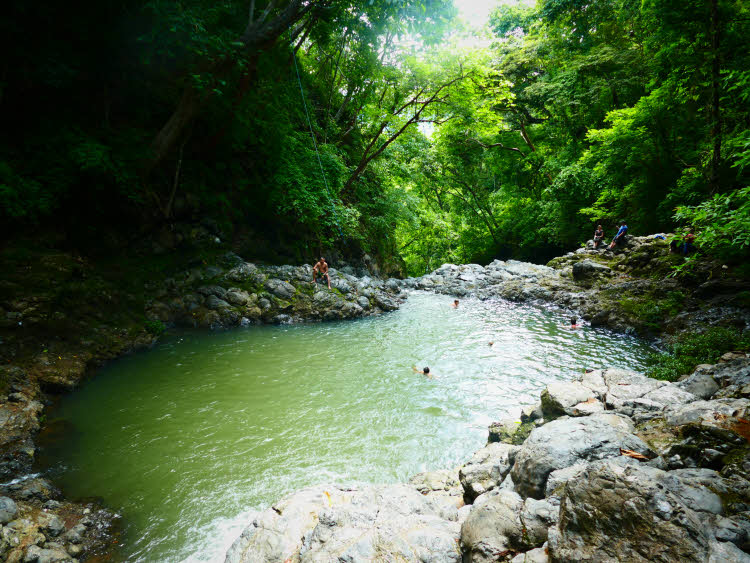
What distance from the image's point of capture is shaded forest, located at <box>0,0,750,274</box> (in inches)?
276

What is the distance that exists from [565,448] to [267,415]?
16.0 ft

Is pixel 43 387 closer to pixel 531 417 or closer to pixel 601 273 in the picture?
Answer: pixel 531 417

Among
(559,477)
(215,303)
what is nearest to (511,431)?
(559,477)

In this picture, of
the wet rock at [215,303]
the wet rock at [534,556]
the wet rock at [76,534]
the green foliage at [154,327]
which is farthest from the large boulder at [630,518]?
the wet rock at [215,303]

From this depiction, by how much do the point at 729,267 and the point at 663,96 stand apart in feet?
23.9

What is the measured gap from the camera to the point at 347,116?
A: 19969 millimetres

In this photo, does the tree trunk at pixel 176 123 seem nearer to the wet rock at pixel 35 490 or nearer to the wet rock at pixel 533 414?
the wet rock at pixel 35 490

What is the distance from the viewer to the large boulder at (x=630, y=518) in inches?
62.0

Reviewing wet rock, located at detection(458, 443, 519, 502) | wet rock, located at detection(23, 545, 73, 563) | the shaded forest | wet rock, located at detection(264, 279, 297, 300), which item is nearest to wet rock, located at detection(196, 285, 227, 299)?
wet rock, located at detection(264, 279, 297, 300)

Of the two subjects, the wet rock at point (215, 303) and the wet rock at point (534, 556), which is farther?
the wet rock at point (215, 303)

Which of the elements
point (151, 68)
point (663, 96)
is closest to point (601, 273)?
point (663, 96)

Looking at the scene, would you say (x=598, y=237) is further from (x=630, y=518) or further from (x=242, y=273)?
(x=630, y=518)

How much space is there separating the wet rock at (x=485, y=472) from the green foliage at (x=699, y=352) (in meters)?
5.40

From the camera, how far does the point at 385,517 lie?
2.85m
